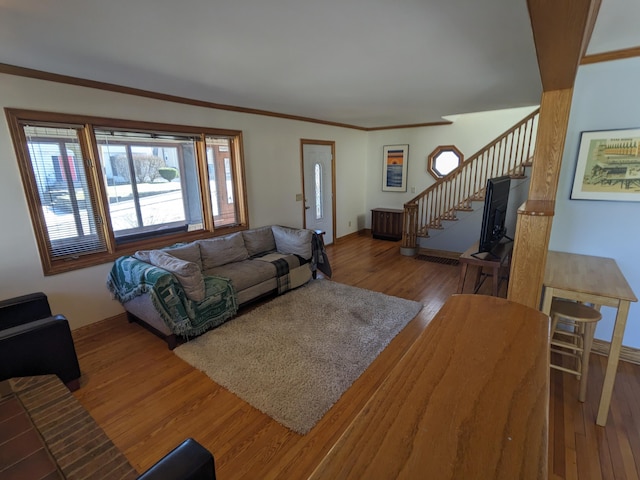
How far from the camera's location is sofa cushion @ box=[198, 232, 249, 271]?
3516 mm

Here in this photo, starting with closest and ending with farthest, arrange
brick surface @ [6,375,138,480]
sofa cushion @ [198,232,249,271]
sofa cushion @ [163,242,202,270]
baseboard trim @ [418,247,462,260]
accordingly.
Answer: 1. brick surface @ [6,375,138,480]
2. sofa cushion @ [163,242,202,270]
3. sofa cushion @ [198,232,249,271]
4. baseboard trim @ [418,247,462,260]

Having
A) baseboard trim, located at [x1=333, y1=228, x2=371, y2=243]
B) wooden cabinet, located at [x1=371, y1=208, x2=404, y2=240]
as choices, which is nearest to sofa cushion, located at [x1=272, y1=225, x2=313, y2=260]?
baseboard trim, located at [x1=333, y1=228, x2=371, y2=243]

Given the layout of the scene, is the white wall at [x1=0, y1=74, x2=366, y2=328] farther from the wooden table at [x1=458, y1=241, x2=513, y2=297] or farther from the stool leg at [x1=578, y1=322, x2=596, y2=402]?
the stool leg at [x1=578, y1=322, x2=596, y2=402]

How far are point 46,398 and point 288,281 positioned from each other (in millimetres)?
2433

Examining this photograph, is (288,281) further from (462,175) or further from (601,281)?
(462,175)

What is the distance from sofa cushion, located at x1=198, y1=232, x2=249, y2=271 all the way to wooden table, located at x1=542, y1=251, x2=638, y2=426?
309 cm

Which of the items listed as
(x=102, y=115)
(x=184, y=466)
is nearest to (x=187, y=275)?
(x=102, y=115)

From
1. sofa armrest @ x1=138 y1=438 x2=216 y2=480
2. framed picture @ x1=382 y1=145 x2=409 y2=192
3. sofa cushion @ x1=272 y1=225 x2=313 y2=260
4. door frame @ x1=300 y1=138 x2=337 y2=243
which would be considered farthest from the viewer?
framed picture @ x1=382 y1=145 x2=409 y2=192

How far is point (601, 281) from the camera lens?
1.98 metres

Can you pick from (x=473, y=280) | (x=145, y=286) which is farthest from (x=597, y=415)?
(x=145, y=286)

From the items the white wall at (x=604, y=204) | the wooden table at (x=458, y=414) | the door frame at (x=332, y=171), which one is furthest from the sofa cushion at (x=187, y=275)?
the white wall at (x=604, y=204)

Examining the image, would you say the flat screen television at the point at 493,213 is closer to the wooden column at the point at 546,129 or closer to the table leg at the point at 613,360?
the wooden column at the point at 546,129

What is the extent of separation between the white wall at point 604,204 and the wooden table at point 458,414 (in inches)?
85.1

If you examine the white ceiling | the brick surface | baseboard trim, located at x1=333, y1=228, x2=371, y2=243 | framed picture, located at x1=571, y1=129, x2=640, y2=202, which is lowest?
baseboard trim, located at x1=333, y1=228, x2=371, y2=243
